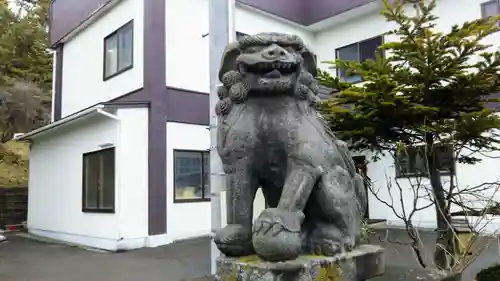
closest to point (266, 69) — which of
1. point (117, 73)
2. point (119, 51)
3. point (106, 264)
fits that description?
point (106, 264)

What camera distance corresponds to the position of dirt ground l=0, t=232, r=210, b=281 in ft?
22.9

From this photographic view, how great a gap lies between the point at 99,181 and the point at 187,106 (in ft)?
9.03

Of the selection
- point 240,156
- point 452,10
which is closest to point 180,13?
point 452,10

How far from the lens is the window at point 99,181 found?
1008 centimetres

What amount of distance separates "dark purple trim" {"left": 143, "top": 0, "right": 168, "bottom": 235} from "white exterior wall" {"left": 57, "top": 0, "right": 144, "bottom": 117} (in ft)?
0.83

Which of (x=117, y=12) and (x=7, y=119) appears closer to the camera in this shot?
(x=117, y=12)

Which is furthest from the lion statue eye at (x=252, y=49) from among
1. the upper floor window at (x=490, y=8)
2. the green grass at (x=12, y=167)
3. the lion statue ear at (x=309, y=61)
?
the green grass at (x=12, y=167)

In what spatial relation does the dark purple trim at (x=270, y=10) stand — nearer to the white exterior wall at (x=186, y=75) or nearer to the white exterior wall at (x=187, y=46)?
the white exterior wall at (x=187, y=46)

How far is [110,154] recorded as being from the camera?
1011 centimetres

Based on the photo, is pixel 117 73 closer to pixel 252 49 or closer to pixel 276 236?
pixel 252 49

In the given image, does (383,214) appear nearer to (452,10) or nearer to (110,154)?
(452,10)

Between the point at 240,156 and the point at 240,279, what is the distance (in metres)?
0.63

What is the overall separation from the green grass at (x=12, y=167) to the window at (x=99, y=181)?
1073 centimetres

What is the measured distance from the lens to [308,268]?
83.2 inches
